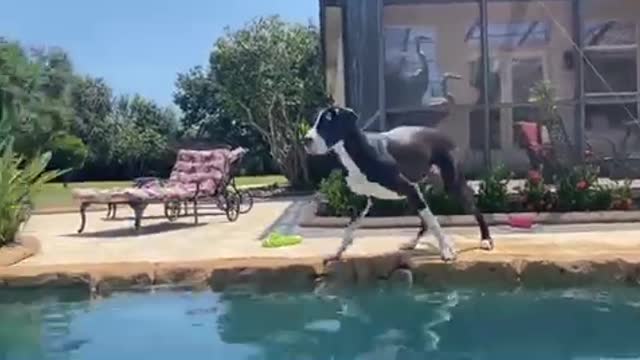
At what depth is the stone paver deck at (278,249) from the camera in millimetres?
6793

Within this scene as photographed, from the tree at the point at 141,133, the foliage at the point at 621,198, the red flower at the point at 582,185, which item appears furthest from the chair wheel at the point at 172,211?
the tree at the point at 141,133

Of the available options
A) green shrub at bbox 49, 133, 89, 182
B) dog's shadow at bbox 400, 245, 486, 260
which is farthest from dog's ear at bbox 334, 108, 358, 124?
green shrub at bbox 49, 133, 89, 182

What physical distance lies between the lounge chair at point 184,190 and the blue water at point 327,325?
411 cm

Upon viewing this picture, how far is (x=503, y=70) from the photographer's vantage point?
1234 cm

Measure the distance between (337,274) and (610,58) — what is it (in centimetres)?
714

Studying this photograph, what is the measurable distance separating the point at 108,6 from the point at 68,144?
9.59 meters

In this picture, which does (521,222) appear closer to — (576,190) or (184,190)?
(576,190)

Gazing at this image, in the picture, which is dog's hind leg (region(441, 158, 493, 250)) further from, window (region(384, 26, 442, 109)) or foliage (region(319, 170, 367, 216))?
window (region(384, 26, 442, 109))

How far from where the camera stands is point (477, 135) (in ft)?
40.4

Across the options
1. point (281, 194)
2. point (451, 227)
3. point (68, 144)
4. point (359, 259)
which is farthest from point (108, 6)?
point (359, 259)

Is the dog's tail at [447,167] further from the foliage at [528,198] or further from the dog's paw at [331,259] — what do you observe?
the foliage at [528,198]

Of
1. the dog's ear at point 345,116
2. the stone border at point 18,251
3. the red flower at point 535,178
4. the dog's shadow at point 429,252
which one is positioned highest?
the dog's ear at point 345,116

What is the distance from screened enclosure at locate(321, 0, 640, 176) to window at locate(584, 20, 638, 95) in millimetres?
13

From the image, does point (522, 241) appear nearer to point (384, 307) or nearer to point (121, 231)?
point (384, 307)
